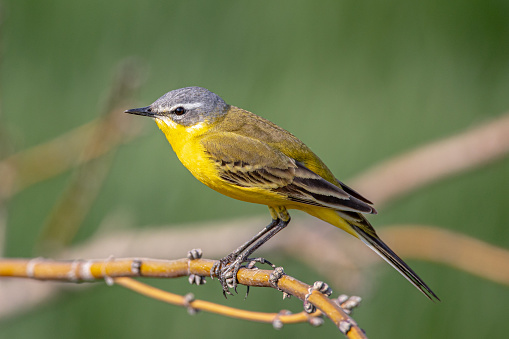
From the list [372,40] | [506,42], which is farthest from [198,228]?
[506,42]

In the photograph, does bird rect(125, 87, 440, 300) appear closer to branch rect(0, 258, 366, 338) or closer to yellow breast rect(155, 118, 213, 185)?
yellow breast rect(155, 118, 213, 185)

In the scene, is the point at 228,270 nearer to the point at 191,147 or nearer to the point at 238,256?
the point at 238,256

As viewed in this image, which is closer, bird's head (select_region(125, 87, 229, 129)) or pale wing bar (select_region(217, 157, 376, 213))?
pale wing bar (select_region(217, 157, 376, 213))

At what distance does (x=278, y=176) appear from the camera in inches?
72.4

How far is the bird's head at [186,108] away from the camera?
1993 millimetres

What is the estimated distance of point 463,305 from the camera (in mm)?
3926

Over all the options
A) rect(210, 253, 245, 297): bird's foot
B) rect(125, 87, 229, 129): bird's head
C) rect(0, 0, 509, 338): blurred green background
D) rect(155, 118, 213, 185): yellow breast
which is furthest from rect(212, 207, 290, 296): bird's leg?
rect(0, 0, 509, 338): blurred green background

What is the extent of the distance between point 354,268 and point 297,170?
0.73m

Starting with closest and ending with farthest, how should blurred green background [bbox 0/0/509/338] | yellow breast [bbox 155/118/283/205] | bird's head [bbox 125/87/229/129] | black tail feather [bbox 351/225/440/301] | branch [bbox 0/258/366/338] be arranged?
branch [bbox 0/258/366/338]
black tail feather [bbox 351/225/440/301]
yellow breast [bbox 155/118/283/205]
bird's head [bbox 125/87/229/129]
blurred green background [bbox 0/0/509/338]

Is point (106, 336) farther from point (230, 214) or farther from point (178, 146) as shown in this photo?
point (178, 146)

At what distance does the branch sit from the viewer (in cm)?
114

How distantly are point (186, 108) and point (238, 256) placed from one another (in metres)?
0.52

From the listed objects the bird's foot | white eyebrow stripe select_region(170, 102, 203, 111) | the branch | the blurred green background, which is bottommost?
the branch

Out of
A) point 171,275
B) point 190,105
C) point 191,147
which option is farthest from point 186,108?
point 171,275
